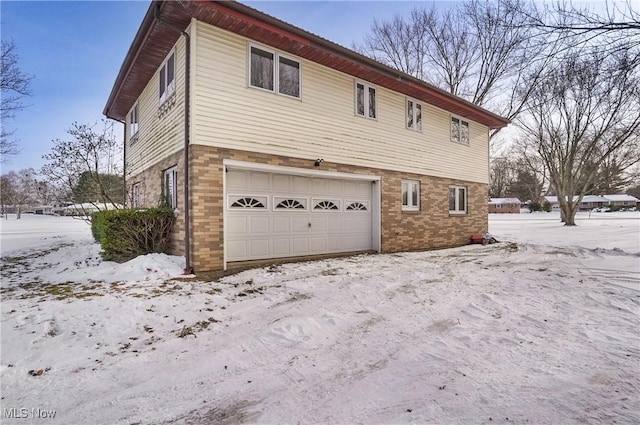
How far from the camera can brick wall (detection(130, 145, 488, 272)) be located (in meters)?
6.57

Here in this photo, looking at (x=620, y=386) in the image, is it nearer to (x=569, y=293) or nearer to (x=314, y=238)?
(x=569, y=293)

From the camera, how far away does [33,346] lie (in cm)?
325

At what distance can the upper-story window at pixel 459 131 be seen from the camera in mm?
12828

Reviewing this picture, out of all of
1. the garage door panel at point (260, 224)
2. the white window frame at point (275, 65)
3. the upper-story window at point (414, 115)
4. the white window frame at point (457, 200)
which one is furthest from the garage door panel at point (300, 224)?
the white window frame at point (457, 200)

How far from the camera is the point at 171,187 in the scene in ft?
26.6

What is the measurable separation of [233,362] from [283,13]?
9.69 metres

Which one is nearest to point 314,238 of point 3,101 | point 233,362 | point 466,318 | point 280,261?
point 280,261

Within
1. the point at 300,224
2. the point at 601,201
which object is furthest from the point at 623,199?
the point at 300,224

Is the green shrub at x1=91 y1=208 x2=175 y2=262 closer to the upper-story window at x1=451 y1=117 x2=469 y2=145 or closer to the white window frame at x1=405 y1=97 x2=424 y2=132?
the white window frame at x1=405 y1=97 x2=424 y2=132

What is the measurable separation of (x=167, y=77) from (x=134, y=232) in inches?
Answer: 160

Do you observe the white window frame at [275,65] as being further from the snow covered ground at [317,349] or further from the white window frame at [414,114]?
the white window frame at [414,114]

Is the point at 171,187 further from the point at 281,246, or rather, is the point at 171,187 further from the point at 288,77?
the point at 288,77

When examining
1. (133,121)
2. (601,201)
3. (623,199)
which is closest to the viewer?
(133,121)

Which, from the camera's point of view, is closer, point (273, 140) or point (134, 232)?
point (134, 232)
